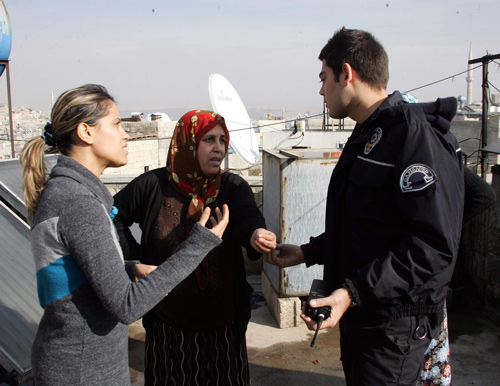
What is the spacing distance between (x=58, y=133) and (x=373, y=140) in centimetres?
119

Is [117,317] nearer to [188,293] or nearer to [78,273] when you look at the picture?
[78,273]

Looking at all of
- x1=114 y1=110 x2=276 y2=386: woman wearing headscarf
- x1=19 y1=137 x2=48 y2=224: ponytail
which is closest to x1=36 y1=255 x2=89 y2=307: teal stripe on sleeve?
x1=19 y1=137 x2=48 y2=224: ponytail

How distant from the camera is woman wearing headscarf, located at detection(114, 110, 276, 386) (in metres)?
2.47

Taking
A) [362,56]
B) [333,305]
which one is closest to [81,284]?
[333,305]

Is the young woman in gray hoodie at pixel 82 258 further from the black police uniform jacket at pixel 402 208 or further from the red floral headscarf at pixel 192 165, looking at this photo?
the red floral headscarf at pixel 192 165

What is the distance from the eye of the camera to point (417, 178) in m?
1.55

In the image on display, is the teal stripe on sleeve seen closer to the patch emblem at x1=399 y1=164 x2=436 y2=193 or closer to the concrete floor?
the patch emblem at x1=399 y1=164 x2=436 y2=193

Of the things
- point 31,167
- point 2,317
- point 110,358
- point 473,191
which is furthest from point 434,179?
point 2,317

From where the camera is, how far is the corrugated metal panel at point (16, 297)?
90.3 inches

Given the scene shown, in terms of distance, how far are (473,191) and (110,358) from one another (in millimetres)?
1647

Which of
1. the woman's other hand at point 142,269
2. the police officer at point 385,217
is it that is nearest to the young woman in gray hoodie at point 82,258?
the woman's other hand at point 142,269

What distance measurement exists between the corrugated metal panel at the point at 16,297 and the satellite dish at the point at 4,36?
630 centimetres

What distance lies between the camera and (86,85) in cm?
177

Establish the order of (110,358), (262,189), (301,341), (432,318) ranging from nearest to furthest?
(110,358) → (432,318) → (301,341) → (262,189)
